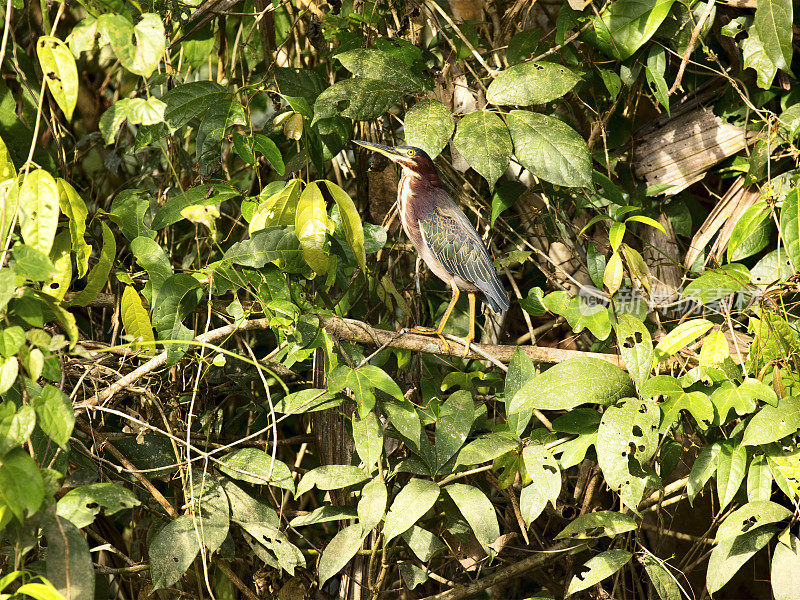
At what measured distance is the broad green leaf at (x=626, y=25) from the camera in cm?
177

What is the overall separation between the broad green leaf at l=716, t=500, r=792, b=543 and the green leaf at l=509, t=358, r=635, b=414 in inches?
12.7

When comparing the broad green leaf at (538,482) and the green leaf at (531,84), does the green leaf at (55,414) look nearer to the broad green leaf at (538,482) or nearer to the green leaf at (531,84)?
the broad green leaf at (538,482)

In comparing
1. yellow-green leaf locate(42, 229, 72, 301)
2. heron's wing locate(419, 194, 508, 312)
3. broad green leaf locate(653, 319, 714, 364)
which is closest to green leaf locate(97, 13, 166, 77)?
yellow-green leaf locate(42, 229, 72, 301)

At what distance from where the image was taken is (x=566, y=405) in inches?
58.2

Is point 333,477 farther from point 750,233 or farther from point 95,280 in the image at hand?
point 750,233

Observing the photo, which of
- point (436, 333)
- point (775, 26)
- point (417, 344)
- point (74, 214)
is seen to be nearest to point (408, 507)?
point (417, 344)

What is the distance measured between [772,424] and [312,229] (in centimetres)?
100

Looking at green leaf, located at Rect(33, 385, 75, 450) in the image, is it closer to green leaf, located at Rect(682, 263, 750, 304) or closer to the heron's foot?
the heron's foot

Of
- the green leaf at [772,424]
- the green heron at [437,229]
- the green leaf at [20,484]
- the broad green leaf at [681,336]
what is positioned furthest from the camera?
the green heron at [437,229]

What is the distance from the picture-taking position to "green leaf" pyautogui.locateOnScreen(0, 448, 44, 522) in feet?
3.34

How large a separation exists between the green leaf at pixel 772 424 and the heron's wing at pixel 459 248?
0.68m

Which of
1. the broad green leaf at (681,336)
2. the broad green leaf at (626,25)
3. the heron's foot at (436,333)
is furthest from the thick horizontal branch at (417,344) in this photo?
the broad green leaf at (626,25)

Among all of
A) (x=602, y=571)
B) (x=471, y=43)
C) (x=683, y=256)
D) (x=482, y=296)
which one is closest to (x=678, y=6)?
(x=471, y=43)

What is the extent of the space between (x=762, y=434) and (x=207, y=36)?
1817 millimetres
